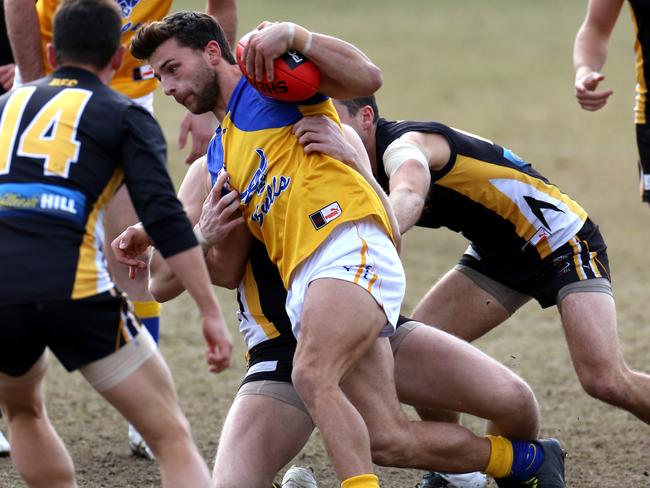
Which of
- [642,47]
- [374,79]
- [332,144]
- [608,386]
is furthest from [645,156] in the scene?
[332,144]

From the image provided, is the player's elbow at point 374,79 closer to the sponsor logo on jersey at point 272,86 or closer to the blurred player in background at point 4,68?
the sponsor logo on jersey at point 272,86

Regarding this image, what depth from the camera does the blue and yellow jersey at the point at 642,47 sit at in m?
6.05

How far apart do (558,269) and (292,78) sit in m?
1.79

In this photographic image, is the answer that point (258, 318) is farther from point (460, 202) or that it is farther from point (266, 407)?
point (460, 202)

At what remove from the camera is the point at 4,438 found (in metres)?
6.16

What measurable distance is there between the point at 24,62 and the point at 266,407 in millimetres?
2220

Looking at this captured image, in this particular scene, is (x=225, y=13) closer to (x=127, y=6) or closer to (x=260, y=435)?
(x=127, y=6)

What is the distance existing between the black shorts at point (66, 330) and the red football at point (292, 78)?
1.15 metres

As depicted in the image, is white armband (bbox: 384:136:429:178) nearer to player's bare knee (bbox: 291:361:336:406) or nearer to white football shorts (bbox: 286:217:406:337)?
white football shorts (bbox: 286:217:406:337)

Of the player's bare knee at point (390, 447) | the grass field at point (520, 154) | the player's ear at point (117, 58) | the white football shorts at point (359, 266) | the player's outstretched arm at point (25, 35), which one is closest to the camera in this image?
the player's ear at point (117, 58)

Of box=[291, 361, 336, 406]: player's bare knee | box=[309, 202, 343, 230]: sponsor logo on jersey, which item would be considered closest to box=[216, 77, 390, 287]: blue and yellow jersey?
box=[309, 202, 343, 230]: sponsor logo on jersey

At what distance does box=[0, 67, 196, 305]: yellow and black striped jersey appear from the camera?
398 cm

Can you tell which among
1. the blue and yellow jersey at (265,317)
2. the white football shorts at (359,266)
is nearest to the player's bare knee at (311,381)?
the white football shorts at (359,266)

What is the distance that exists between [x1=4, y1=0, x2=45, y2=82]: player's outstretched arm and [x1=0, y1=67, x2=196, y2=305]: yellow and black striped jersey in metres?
1.80
